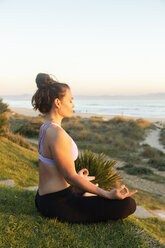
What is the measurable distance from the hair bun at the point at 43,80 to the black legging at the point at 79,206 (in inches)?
40.2

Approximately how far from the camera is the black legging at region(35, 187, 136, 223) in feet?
7.77

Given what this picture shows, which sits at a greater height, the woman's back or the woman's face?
the woman's face

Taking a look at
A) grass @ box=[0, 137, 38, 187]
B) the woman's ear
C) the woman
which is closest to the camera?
the woman

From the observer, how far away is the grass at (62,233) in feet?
7.27

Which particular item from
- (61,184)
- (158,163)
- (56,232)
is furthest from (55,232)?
(158,163)

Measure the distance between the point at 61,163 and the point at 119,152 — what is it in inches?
482

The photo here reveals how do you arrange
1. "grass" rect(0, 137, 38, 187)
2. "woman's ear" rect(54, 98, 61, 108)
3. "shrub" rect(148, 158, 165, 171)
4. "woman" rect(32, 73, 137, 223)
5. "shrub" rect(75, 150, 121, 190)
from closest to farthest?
1. "woman" rect(32, 73, 137, 223)
2. "woman's ear" rect(54, 98, 61, 108)
3. "shrub" rect(75, 150, 121, 190)
4. "grass" rect(0, 137, 38, 187)
5. "shrub" rect(148, 158, 165, 171)

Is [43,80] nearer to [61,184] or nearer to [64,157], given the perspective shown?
[64,157]

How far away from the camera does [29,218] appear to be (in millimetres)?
2572

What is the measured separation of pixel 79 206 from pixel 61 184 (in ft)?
0.92

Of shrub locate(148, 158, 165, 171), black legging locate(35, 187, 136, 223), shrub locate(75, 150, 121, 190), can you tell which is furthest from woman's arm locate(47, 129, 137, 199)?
shrub locate(148, 158, 165, 171)

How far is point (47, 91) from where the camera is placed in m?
2.35

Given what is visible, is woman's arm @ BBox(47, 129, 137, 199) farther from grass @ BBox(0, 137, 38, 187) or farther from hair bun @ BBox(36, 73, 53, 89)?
grass @ BBox(0, 137, 38, 187)

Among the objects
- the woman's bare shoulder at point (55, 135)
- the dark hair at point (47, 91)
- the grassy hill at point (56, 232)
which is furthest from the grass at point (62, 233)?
the dark hair at point (47, 91)
